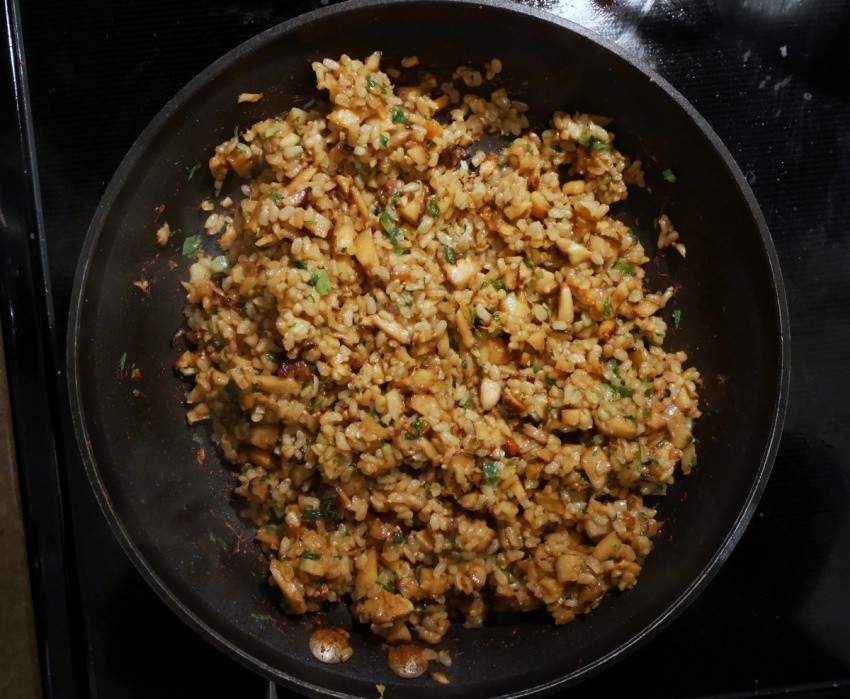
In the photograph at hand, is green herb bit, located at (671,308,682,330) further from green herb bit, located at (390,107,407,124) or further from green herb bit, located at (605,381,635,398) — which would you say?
green herb bit, located at (390,107,407,124)

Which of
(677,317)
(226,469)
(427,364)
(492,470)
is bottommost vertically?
(226,469)

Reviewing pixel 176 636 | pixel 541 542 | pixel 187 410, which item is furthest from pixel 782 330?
pixel 176 636

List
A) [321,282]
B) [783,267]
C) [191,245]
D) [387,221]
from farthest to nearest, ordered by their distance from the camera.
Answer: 1. [783,267]
2. [191,245]
3. [387,221]
4. [321,282]

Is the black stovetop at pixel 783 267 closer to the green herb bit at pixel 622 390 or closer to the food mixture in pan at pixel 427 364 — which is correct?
the food mixture in pan at pixel 427 364

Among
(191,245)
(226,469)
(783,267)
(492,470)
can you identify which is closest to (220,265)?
(191,245)

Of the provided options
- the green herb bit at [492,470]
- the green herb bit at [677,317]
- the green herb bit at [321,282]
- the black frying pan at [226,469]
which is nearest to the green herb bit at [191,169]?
the black frying pan at [226,469]

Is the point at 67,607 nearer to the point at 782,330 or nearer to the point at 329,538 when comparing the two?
the point at 329,538

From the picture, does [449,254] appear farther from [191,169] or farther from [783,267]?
[783,267]
